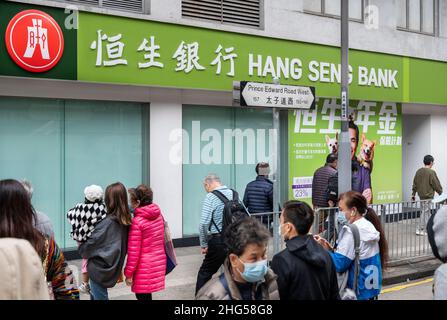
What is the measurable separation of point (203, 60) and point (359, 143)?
5.13m

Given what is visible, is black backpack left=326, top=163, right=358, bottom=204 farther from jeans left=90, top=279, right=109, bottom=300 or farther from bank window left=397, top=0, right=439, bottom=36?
bank window left=397, top=0, right=439, bottom=36

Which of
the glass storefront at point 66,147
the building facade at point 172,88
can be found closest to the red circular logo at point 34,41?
the building facade at point 172,88

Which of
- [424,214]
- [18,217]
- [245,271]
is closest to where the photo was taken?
[245,271]

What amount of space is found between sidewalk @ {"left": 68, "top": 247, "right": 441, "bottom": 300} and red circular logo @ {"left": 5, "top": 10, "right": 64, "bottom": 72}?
347 cm

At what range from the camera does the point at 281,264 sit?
12.5 ft

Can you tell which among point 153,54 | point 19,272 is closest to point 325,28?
point 153,54

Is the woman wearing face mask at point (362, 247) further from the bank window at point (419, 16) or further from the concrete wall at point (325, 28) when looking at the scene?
the bank window at point (419, 16)

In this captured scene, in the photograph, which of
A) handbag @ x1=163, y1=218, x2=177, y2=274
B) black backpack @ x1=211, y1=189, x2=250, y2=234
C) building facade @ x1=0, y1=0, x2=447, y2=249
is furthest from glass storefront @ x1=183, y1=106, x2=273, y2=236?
handbag @ x1=163, y1=218, x2=177, y2=274

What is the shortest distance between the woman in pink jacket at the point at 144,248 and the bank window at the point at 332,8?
8.29 m

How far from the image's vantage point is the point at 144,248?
635 cm

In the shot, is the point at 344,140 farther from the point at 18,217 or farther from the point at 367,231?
the point at 18,217

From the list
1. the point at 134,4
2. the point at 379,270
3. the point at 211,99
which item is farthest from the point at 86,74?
the point at 379,270
